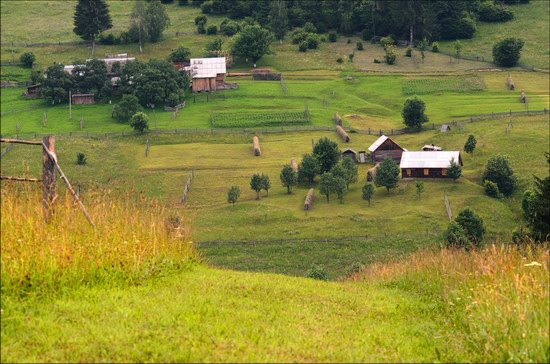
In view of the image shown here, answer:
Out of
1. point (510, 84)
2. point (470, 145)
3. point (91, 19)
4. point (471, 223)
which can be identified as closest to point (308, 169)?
point (470, 145)

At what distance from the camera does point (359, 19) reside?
118188 mm

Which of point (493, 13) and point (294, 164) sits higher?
point (493, 13)

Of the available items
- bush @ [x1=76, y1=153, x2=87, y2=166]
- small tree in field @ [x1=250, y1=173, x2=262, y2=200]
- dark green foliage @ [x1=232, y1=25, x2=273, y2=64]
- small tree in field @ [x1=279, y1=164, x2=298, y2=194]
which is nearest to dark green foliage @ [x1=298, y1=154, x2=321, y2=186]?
small tree in field @ [x1=279, y1=164, x2=298, y2=194]

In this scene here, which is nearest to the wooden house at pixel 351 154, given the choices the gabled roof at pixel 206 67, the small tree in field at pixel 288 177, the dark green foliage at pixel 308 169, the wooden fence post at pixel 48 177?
the dark green foliage at pixel 308 169

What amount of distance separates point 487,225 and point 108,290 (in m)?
43.8

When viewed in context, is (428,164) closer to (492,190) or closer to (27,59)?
(492,190)

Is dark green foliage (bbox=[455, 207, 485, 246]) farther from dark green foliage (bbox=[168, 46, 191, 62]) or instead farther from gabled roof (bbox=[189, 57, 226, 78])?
dark green foliage (bbox=[168, 46, 191, 62])

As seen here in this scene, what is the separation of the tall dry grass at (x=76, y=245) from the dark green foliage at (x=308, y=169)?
152ft

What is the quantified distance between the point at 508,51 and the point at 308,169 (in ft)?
159

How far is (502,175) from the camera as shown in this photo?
200ft

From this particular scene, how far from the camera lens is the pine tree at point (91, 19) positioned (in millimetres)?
110562

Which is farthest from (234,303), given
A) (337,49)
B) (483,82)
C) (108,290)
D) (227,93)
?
(337,49)

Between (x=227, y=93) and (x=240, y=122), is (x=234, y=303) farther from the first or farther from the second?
(x=227, y=93)

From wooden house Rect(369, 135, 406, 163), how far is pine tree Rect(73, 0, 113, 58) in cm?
5232
